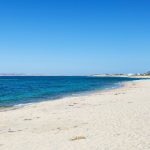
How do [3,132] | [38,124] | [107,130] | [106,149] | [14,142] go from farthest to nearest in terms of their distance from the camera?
[38,124]
[3,132]
[107,130]
[14,142]
[106,149]

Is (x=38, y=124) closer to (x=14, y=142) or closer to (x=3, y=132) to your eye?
(x=3, y=132)

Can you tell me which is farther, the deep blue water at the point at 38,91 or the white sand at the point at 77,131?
the deep blue water at the point at 38,91

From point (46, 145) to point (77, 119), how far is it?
6427 mm

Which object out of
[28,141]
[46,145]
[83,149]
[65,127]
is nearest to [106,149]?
[83,149]

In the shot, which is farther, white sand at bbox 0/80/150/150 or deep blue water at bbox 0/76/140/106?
deep blue water at bbox 0/76/140/106

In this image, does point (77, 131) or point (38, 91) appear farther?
point (38, 91)

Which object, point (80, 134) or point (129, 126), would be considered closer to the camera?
point (80, 134)

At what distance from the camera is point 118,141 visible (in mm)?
13016

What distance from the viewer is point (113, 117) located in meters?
19.4

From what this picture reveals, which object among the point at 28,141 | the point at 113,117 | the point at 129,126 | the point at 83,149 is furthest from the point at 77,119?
the point at 83,149

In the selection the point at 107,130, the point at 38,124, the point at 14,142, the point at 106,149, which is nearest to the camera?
the point at 106,149

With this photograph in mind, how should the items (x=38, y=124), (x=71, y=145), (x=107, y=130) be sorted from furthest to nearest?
(x=38, y=124) < (x=107, y=130) < (x=71, y=145)

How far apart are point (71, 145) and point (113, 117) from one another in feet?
23.2

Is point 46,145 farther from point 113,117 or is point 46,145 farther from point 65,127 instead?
point 113,117
